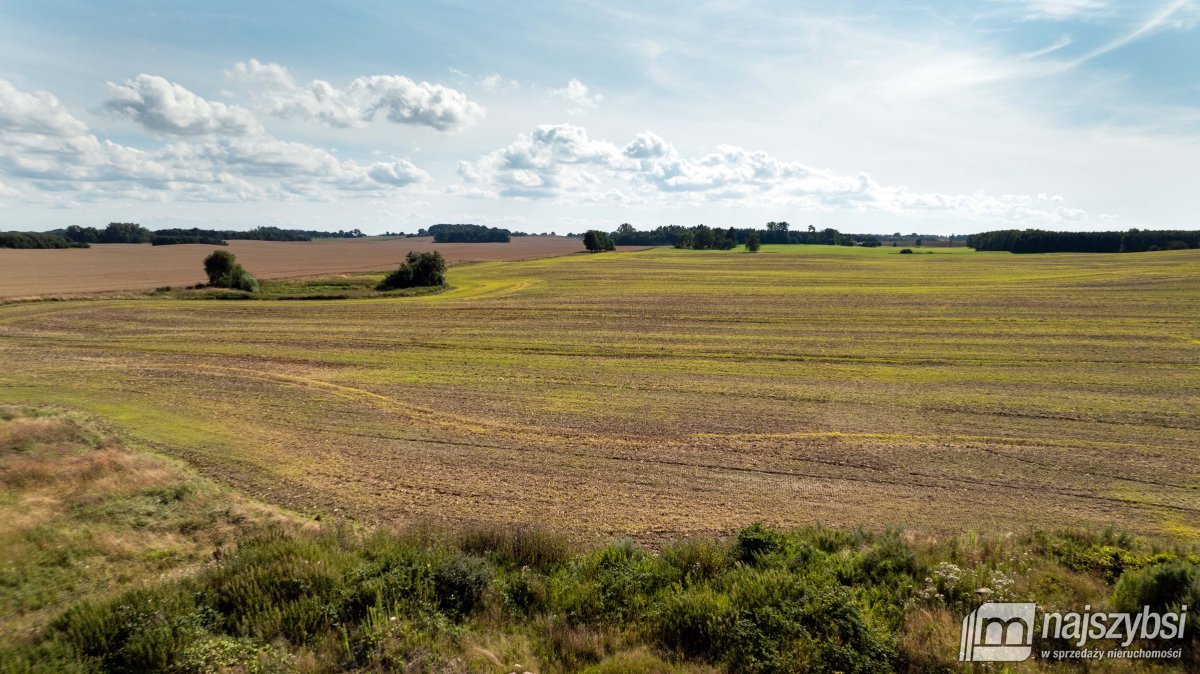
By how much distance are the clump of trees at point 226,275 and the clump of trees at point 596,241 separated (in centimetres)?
9494

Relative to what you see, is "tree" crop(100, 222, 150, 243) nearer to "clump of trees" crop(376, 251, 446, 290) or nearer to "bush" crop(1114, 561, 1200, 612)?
"clump of trees" crop(376, 251, 446, 290)

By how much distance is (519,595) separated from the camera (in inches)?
370

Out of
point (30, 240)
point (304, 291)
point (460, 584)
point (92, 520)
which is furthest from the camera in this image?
point (30, 240)

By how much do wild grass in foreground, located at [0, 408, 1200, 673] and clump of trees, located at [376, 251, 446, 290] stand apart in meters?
56.7

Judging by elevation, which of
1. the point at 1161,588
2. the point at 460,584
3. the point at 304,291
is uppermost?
the point at 304,291

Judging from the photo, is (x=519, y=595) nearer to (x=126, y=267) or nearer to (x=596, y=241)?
(x=126, y=267)

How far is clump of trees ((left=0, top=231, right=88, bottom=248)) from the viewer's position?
116m

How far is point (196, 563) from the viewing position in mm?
10805

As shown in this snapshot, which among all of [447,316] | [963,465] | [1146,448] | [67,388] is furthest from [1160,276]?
[67,388]

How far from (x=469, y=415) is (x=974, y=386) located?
21.4m

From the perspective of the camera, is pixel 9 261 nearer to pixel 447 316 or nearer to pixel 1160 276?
pixel 447 316

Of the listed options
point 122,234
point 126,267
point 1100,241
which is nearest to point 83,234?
point 122,234

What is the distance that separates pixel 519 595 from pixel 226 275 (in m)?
67.7

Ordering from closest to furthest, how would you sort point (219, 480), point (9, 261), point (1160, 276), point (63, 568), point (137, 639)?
point (137, 639)
point (63, 568)
point (219, 480)
point (1160, 276)
point (9, 261)
